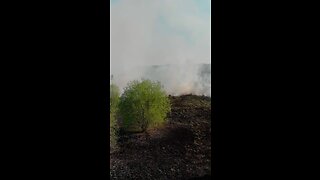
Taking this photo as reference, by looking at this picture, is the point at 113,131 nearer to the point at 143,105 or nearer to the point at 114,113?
the point at 114,113

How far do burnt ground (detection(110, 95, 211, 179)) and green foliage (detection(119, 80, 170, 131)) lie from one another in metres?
0.07

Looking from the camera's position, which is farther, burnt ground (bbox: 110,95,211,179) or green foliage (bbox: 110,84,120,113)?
burnt ground (bbox: 110,95,211,179)

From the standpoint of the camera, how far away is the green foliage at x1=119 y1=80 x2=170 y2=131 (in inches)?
105

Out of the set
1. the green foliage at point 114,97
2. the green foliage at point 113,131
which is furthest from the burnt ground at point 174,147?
the green foliage at point 114,97

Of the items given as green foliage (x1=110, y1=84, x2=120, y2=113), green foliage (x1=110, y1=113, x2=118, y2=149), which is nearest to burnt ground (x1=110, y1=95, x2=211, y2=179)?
green foliage (x1=110, y1=113, x2=118, y2=149)

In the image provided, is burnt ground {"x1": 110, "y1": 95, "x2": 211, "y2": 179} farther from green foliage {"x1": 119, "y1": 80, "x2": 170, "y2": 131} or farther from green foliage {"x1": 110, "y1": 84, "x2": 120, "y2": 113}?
green foliage {"x1": 110, "y1": 84, "x2": 120, "y2": 113}

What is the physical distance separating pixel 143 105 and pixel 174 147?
43 cm

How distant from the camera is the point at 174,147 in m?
2.77

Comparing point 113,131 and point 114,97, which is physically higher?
point 114,97

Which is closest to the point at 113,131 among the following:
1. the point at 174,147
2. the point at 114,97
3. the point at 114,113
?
the point at 114,113

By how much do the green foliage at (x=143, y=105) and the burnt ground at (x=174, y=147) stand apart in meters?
0.07

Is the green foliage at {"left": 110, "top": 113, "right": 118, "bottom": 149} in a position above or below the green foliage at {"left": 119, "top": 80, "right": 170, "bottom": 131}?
below
